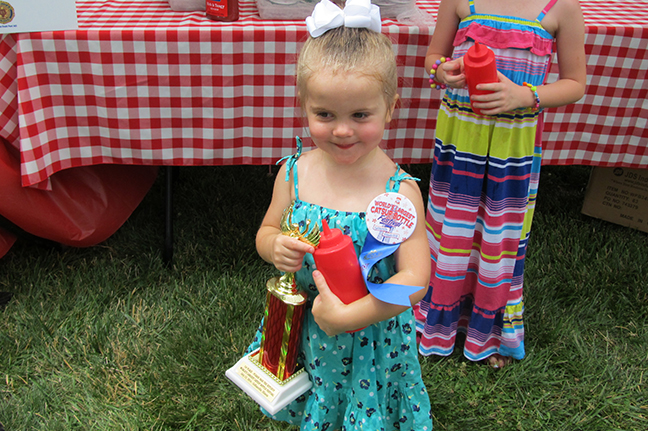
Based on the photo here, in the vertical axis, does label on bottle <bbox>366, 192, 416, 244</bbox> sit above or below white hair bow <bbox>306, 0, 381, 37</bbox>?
below

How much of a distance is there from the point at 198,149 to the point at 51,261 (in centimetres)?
89

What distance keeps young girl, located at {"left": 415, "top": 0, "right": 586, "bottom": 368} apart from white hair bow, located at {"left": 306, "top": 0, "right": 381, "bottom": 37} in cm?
49

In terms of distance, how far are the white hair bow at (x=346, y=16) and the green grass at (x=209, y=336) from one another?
1.19 metres

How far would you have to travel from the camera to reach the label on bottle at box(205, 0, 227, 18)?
6.29 feet

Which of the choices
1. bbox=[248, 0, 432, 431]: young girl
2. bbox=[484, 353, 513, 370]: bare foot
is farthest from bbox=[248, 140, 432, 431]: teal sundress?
bbox=[484, 353, 513, 370]: bare foot

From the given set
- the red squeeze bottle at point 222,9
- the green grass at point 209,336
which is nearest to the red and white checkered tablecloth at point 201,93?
the red squeeze bottle at point 222,9

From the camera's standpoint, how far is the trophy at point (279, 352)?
3.58 ft

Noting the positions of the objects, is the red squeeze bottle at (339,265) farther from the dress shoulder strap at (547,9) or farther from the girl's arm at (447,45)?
the dress shoulder strap at (547,9)

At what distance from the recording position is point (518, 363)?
74.7 inches

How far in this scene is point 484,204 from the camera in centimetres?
168

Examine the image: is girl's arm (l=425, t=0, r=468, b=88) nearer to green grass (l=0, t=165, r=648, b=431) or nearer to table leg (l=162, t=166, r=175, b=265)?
green grass (l=0, t=165, r=648, b=431)

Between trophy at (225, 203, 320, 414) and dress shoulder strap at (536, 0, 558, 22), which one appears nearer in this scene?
trophy at (225, 203, 320, 414)

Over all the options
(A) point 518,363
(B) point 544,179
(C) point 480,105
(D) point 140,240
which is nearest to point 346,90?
(C) point 480,105

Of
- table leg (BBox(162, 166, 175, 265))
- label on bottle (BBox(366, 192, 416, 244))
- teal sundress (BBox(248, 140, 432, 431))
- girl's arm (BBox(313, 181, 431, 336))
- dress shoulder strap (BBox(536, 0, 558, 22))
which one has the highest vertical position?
dress shoulder strap (BBox(536, 0, 558, 22))
